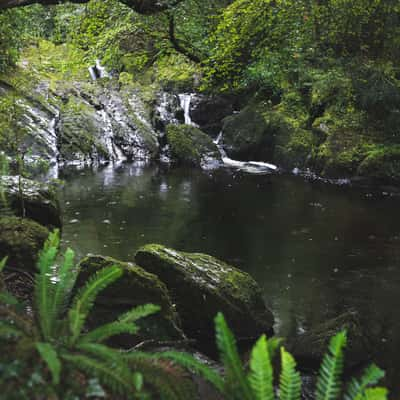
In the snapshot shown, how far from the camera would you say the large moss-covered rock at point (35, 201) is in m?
7.09

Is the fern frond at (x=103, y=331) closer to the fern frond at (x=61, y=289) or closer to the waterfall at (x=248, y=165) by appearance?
the fern frond at (x=61, y=289)

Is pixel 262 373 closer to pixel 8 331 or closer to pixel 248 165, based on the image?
pixel 8 331

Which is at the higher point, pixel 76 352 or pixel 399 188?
pixel 76 352

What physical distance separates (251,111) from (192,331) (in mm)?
16111

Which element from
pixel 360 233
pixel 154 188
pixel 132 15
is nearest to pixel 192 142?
pixel 154 188

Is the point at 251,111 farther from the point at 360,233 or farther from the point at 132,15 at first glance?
the point at 360,233

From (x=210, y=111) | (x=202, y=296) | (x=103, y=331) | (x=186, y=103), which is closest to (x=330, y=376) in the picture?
(x=103, y=331)

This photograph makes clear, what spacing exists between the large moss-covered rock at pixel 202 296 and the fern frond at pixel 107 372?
3564 mm

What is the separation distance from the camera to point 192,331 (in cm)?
594

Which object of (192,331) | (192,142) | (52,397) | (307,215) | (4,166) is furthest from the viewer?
(192,142)

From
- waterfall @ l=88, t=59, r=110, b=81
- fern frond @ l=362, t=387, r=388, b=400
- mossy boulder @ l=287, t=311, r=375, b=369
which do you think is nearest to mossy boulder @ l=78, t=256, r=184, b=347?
mossy boulder @ l=287, t=311, r=375, b=369

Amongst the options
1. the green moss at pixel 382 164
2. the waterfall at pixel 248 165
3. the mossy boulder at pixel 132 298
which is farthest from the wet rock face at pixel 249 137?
the mossy boulder at pixel 132 298

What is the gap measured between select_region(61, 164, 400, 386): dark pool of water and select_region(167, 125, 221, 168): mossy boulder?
2.56m

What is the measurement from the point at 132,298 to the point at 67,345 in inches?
109
